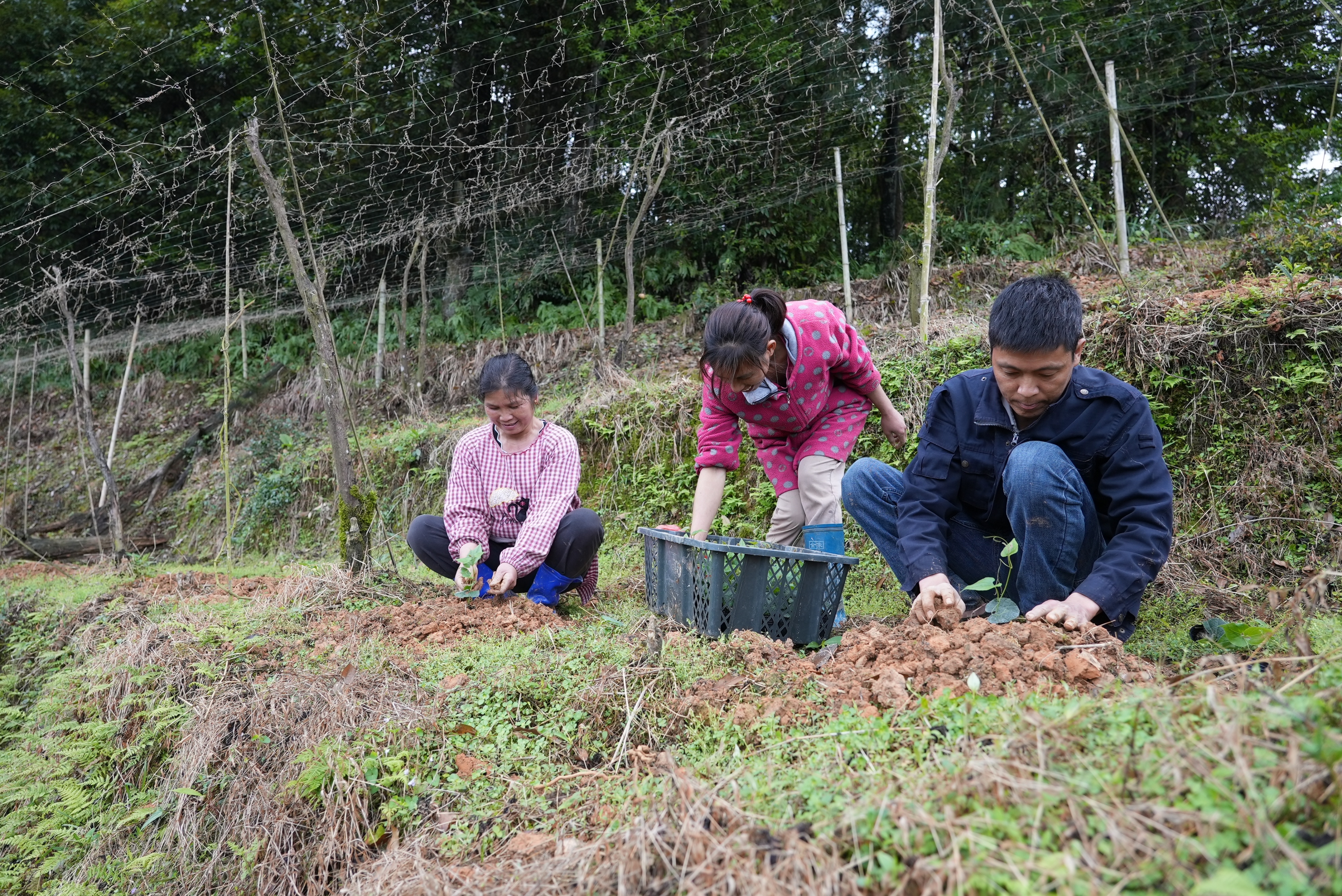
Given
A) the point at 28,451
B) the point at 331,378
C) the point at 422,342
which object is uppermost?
the point at 422,342

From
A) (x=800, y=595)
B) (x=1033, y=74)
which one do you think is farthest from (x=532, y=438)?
(x=1033, y=74)

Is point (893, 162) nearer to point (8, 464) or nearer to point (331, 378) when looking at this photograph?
point (331, 378)

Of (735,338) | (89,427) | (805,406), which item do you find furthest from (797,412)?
(89,427)

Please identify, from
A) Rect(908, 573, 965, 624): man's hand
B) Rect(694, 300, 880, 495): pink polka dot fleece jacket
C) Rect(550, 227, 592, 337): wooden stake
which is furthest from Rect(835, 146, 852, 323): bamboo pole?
Rect(908, 573, 965, 624): man's hand

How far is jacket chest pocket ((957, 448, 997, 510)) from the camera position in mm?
2494

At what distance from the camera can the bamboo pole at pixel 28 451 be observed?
951cm

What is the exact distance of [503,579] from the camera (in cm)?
334

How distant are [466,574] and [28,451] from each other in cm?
1047

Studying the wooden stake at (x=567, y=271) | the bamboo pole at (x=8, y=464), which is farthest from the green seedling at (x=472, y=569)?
the bamboo pole at (x=8, y=464)

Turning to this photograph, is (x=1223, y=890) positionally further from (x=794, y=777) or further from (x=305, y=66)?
(x=305, y=66)

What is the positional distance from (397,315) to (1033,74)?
8609 millimetres

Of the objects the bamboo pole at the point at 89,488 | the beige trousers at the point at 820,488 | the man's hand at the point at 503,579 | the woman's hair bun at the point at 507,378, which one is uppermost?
the woman's hair bun at the point at 507,378

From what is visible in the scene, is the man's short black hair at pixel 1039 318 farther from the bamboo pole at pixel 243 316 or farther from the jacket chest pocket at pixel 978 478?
the bamboo pole at pixel 243 316

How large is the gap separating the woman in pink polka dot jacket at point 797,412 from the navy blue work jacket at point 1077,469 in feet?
1.89
